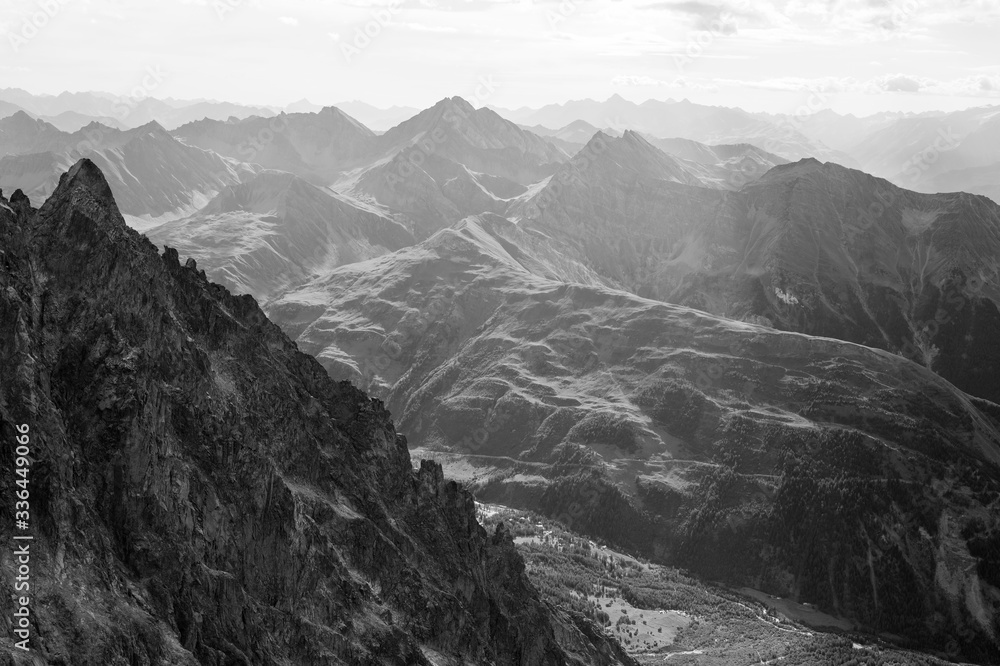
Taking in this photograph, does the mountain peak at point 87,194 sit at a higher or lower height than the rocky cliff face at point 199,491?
higher

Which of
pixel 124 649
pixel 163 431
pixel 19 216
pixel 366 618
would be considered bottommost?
pixel 366 618

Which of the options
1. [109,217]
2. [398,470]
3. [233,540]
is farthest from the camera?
[398,470]

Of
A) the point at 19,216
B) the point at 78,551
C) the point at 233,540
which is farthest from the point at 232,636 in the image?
the point at 19,216

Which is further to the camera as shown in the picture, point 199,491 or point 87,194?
point 87,194

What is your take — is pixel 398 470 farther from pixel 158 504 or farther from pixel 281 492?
pixel 158 504

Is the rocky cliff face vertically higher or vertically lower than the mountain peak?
lower

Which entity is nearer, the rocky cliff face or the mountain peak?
the rocky cliff face

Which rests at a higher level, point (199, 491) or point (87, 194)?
point (87, 194)

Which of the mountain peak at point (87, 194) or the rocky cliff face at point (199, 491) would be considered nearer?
the rocky cliff face at point (199, 491)
